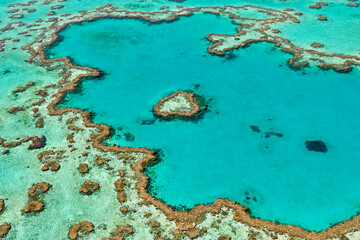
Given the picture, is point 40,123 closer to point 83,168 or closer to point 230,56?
point 83,168

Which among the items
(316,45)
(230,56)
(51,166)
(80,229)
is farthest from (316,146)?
(51,166)

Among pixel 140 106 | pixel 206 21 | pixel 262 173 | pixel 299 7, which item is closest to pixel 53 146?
pixel 140 106

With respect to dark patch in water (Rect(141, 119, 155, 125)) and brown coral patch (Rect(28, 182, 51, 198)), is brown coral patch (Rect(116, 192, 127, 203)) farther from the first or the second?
dark patch in water (Rect(141, 119, 155, 125))

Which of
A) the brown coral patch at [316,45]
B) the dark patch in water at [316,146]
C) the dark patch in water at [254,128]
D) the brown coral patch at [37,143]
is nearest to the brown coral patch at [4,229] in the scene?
the brown coral patch at [37,143]

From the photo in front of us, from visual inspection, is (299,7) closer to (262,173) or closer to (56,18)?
(262,173)

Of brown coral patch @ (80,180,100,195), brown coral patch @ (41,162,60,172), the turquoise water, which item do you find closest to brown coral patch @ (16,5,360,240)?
the turquoise water

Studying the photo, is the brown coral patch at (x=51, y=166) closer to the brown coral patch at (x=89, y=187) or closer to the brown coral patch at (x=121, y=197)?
the brown coral patch at (x=89, y=187)

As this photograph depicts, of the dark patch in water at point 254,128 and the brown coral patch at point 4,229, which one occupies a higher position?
the dark patch in water at point 254,128
